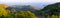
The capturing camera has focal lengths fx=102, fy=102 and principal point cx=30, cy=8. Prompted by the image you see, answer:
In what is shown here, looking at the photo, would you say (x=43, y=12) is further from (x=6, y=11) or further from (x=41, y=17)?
(x=6, y=11)

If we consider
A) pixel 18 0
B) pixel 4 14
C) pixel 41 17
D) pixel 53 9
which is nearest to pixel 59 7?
pixel 53 9

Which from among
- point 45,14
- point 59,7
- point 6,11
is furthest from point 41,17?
point 6,11

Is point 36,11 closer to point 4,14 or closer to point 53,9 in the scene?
point 53,9

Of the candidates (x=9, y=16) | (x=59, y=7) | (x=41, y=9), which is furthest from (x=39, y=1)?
(x=9, y=16)

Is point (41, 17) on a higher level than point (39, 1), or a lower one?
lower

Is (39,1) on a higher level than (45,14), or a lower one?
higher

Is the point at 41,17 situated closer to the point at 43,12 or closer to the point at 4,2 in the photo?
the point at 43,12
